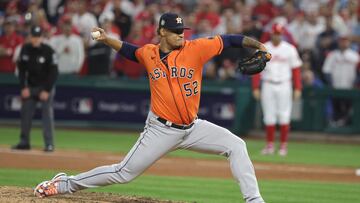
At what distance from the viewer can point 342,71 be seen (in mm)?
17969

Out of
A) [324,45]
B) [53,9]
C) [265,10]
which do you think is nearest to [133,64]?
[265,10]

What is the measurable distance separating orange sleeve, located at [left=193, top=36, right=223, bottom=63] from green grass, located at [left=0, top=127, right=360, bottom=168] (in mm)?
6683

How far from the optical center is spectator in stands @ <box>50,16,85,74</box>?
61.2 ft

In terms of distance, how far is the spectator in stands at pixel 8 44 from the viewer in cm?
1942

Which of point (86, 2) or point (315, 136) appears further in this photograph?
point (86, 2)

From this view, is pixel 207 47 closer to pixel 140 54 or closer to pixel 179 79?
pixel 179 79

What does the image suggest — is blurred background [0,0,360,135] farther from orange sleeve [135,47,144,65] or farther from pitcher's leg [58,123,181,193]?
pitcher's leg [58,123,181,193]

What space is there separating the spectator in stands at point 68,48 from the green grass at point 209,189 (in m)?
7.51

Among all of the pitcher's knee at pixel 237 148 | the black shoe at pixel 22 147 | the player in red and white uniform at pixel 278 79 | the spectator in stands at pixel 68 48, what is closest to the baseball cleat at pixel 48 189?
the pitcher's knee at pixel 237 148

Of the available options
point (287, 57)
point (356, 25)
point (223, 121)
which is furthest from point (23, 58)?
point (356, 25)

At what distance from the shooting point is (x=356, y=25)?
738 inches

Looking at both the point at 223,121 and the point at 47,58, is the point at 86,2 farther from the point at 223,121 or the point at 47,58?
the point at 47,58

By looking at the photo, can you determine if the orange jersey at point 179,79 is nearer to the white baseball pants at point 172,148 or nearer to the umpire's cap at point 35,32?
the white baseball pants at point 172,148

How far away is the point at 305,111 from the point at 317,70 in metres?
1.19
